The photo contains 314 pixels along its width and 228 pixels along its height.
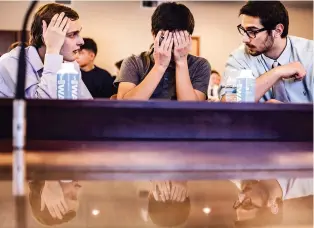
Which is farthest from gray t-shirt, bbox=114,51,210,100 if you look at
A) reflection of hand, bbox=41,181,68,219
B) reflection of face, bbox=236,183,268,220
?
reflection of hand, bbox=41,181,68,219

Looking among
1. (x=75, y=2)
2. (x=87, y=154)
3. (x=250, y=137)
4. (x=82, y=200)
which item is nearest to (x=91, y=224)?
(x=82, y=200)

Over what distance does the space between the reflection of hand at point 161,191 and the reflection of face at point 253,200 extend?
0.72 ft

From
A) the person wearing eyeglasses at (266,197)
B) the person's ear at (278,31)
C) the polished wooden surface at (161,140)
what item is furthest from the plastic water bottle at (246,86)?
the person's ear at (278,31)

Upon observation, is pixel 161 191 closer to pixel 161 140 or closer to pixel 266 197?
pixel 161 140

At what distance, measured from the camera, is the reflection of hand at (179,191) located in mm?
1376

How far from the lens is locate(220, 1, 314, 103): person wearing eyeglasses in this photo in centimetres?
203

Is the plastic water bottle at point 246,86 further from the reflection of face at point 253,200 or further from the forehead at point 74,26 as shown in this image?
the forehead at point 74,26

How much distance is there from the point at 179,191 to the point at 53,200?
38cm

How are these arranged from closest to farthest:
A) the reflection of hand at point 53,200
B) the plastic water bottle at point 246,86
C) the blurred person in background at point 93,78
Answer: the reflection of hand at point 53,200, the plastic water bottle at point 246,86, the blurred person in background at point 93,78

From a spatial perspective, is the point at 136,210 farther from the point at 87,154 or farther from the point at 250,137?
the point at 250,137

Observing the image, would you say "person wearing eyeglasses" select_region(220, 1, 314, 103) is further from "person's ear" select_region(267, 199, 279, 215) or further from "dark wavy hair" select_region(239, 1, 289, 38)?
"person's ear" select_region(267, 199, 279, 215)

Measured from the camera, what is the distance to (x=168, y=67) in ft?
6.72

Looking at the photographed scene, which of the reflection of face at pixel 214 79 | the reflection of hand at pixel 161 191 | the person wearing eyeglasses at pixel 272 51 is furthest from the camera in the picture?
the reflection of face at pixel 214 79

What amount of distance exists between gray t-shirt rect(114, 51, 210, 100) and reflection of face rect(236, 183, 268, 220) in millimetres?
726
